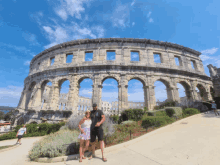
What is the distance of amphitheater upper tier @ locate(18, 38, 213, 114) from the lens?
44.4 ft

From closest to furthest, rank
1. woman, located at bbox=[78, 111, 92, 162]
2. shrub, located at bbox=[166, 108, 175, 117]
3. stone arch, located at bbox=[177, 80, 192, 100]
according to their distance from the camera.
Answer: woman, located at bbox=[78, 111, 92, 162]
shrub, located at bbox=[166, 108, 175, 117]
stone arch, located at bbox=[177, 80, 192, 100]

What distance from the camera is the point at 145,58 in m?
14.9

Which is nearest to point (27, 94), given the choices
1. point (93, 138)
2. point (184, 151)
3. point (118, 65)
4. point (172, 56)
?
point (118, 65)

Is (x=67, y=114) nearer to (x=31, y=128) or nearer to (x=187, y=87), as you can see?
(x=31, y=128)

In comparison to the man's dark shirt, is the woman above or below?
below

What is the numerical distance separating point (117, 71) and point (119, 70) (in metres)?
0.33

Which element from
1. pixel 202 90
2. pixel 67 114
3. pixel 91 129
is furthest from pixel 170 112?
pixel 202 90

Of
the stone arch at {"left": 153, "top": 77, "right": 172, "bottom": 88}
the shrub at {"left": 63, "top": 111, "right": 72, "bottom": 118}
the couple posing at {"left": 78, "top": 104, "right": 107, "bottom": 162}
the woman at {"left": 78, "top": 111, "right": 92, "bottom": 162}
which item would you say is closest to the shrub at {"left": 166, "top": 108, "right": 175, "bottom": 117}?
the stone arch at {"left": 153, "top": 77, "right": 172, "bottom": 88}

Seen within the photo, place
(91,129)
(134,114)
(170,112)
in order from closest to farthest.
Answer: (91,129), (170,112), (134,114)

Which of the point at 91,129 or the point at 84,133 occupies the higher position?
the point at 91,129

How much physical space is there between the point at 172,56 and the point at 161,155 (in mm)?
16804

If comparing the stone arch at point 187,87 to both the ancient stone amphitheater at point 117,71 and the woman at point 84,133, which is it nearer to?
the ancient stone amphitheater at point 117,71

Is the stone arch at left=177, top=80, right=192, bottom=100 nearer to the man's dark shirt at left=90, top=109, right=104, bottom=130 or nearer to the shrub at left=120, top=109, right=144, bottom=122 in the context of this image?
the shrub at left=120, top=109, right=144, bottom=122

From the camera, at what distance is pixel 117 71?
13766 mm
